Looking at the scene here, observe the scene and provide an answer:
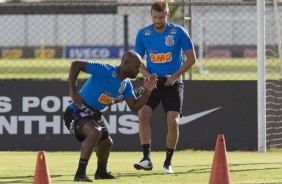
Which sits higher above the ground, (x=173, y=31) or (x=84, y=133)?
(x=173, y=31)

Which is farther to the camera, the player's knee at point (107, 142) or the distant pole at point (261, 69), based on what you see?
the distant pole at point (261, 69)

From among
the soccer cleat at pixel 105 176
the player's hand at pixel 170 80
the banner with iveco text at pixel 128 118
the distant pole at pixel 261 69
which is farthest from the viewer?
the banner with iveco text at pixel 128 118

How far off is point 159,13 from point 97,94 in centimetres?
167

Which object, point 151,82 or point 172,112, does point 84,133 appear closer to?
point 151,82

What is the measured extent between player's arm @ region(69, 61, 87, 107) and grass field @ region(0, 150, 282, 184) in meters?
0.85

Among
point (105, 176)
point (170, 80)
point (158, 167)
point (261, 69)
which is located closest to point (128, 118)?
point (261, 69)

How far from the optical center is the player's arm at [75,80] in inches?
376

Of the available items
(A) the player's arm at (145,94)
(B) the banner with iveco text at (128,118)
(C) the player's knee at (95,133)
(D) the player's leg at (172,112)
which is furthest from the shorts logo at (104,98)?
(B) the banner with iveco text at (128,118)

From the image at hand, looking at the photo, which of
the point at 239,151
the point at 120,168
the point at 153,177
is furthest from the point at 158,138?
the point at 153,177

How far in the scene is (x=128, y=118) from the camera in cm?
1495

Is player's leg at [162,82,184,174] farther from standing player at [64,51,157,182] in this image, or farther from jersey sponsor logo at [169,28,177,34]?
standing player at [64,51,157,182]

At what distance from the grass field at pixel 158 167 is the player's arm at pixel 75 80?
847 mm

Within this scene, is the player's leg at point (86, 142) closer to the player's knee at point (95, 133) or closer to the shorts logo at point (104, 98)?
the player's knee at point (95, 133)

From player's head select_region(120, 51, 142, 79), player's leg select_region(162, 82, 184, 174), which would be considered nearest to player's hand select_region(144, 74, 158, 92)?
player's head select_region(120, 51, 142, 79)
